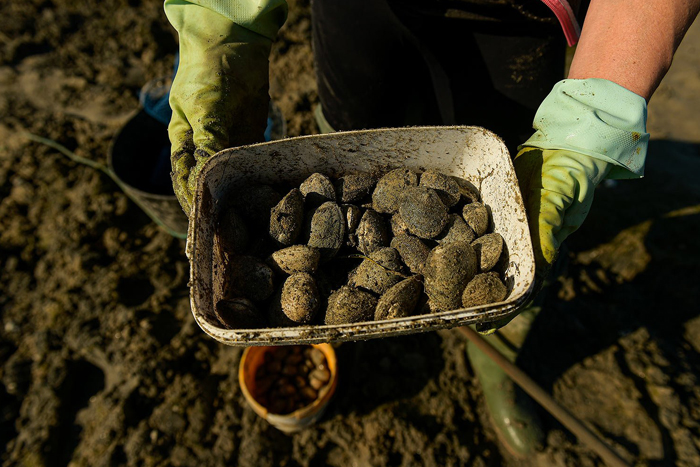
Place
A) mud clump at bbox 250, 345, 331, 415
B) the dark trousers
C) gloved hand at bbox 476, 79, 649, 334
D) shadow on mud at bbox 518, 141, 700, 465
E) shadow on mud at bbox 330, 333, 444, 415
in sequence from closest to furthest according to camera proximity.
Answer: gloved hand at bbox 476, 79, 649, 334, the dark trousers, mud clump at bbox 250, 345, 331, 415, shadow on mud at bbox 330, 333, 444, 415, shadow on mud at bbox 518, 141, 700, 465

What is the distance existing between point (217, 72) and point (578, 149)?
119cm

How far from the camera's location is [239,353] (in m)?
2.22

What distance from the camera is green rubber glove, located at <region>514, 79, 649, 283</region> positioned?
46.5 inches

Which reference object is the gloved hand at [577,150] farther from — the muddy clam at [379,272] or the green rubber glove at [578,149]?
the muddy clam at [379,272]

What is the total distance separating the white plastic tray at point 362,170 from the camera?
0.92 m

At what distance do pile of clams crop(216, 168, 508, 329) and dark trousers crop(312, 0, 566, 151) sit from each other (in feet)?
2.02

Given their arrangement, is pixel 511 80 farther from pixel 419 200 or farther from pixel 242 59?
pixel 242 59

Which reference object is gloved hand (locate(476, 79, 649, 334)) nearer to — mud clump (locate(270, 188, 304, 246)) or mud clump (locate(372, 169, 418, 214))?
mud clump (locate(372, 169, 418, 214))

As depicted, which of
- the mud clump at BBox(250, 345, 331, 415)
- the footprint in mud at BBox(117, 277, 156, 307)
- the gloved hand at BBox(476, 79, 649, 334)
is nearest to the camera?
the gloved hand at BBox(476, 79, 649, 334)

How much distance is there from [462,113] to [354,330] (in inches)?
50.2

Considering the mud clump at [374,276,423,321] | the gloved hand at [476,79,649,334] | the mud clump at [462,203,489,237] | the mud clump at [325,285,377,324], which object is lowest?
the mud clump at [325,285,377,324]

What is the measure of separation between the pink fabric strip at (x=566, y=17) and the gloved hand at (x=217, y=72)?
905 mm

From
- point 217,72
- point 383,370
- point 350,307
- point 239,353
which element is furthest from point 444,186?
point 239,353

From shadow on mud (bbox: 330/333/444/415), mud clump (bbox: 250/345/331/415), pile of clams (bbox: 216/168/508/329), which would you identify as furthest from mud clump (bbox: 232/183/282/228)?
shadow on mud (bbox: 330/333/444/415)
